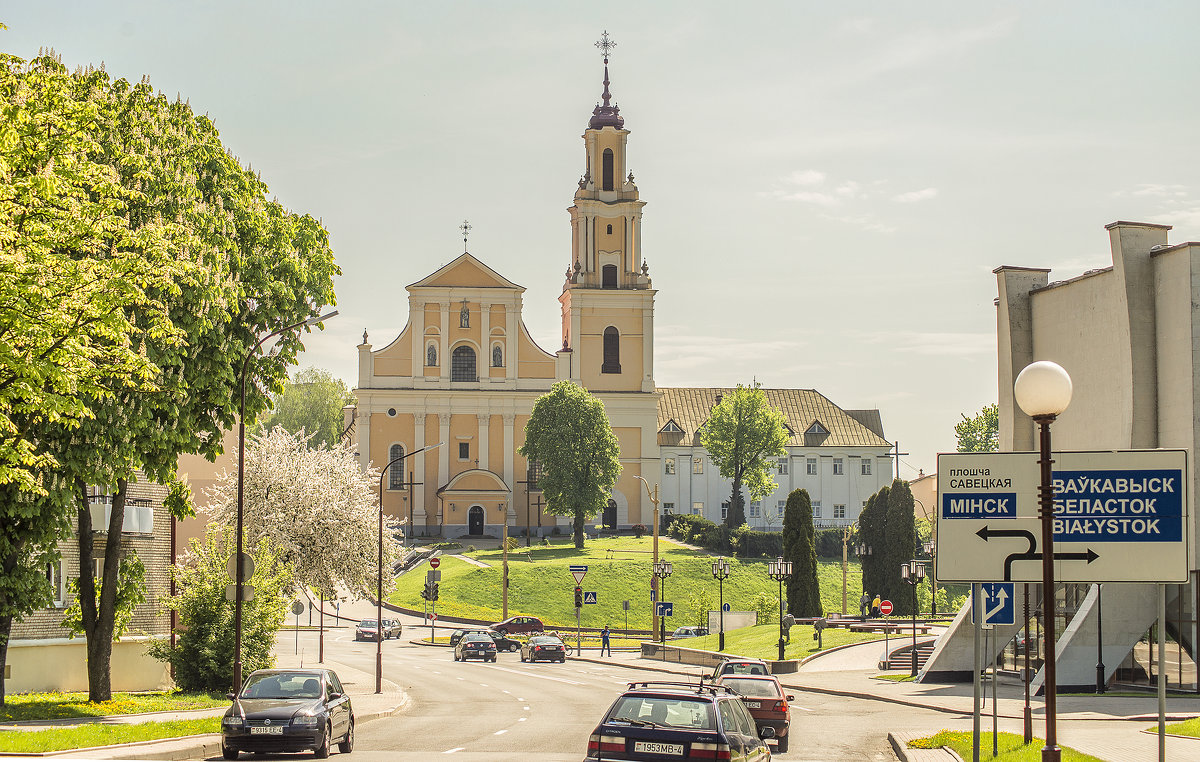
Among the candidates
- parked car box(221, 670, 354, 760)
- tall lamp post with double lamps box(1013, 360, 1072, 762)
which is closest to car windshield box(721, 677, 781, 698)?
parked car box(221, 670, 354, 760)

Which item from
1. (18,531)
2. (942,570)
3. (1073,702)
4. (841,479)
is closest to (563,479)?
(841,479)

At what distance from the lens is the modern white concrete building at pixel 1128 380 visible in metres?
33.1

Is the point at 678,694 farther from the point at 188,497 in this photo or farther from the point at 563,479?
the point at 563,479

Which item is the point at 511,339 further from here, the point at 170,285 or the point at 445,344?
the point at 170,285

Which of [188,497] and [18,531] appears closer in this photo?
[18,531]

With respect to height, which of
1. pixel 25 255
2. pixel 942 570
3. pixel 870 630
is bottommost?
pixel 870 630

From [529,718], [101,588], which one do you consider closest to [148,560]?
[101,588]

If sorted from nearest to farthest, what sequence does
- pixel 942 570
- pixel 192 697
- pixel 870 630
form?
pixel 942 570 → pixel 192 697 → pixel 870 630

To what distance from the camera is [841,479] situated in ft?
375

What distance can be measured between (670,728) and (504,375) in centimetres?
8821

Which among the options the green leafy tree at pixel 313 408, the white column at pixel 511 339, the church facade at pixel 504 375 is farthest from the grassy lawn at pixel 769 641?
the green leafy tree at pixel 313 408

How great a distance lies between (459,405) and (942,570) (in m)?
85.4

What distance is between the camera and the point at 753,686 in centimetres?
2439

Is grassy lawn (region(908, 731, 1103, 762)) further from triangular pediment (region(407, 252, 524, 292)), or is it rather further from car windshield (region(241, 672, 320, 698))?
triangular pediment (region(407, 252, 524, 292))
